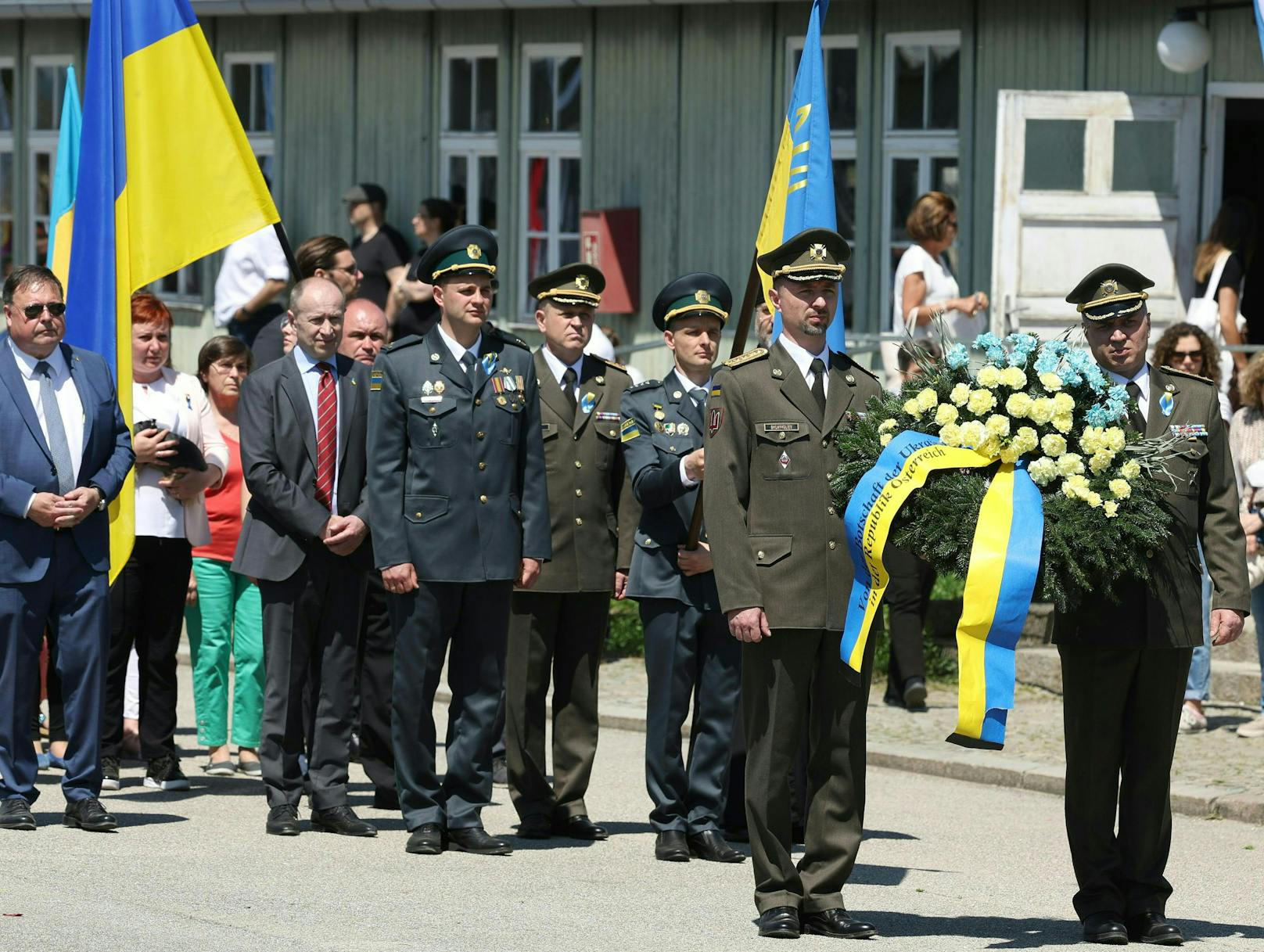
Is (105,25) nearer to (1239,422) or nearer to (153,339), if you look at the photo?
(153,339)

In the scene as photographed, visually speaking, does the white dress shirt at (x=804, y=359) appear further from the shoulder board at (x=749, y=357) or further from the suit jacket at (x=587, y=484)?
the suit jacket at (x=587, y=484)

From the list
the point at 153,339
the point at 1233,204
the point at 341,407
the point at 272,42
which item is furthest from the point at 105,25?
the point at 272,42

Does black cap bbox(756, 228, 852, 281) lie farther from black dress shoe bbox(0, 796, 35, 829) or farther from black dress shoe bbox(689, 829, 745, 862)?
black dress shoe bbox(0, 796, 35, 829)

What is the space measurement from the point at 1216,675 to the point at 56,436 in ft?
22.1

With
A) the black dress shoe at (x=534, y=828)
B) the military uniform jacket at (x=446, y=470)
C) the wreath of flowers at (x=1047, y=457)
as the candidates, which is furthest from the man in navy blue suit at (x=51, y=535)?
the wreath of flowers at (x=1047, y=457)

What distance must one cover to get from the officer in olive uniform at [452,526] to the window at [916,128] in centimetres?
803

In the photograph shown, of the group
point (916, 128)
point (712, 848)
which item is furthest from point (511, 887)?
point (916, 128)

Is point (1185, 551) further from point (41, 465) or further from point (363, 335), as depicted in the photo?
point (41, 465)

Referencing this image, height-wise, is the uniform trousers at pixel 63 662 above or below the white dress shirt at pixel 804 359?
below

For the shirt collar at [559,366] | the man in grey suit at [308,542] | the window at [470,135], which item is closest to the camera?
the man in grey suit at [308,542]

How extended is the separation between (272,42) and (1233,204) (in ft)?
29.5

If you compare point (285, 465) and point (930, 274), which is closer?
point (285, 465)

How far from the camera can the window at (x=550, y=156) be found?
18.8 m

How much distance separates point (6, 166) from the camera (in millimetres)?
23344
